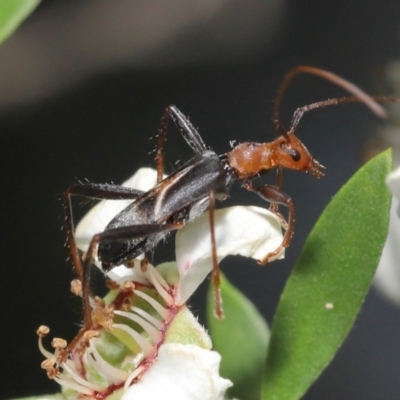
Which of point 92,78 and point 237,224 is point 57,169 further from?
point 237,224

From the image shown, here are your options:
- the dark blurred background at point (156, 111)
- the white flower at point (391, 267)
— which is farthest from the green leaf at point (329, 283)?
the dark blurred background at point (156, 111)

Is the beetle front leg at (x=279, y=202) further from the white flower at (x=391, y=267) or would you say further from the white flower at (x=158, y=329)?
the white flower at (x=391, y=267)

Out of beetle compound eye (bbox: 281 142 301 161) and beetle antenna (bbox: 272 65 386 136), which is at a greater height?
beetle antenna (bbox: 272 65 386 136)

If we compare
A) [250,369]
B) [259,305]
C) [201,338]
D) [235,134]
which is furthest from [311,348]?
[235,134]

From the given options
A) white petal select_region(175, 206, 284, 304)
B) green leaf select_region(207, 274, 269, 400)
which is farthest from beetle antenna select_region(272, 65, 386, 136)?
green leaf select_region(207, 274, 269, 400)

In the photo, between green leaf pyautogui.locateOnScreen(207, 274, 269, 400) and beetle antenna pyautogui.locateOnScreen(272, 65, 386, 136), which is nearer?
beetle antenna pyautogui.locateOnScreen(272, 65, 386, 136)

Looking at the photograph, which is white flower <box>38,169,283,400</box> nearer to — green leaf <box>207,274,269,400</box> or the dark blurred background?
green leaf <box>207,274,269,400</box>

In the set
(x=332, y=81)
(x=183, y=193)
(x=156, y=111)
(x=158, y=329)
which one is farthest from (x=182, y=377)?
(x=156, y=111)
